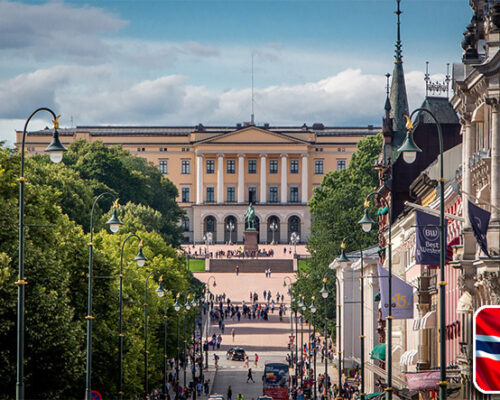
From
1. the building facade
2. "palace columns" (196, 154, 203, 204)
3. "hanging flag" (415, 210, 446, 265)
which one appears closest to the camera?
"hanging flag" (415, 210, 446, 265)

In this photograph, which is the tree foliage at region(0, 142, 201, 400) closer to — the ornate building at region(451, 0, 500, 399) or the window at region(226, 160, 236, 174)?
the ornate building at region(451, 0, 500, 399)

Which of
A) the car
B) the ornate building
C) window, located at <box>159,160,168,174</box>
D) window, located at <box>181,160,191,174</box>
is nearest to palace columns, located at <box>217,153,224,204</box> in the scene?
window, located at <box>181,160,191,174</box>

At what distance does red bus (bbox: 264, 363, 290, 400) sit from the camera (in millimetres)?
66875

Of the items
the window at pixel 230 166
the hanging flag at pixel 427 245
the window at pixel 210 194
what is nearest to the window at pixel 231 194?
the window at pixel 210 194

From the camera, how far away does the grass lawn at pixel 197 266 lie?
13570 centimetres

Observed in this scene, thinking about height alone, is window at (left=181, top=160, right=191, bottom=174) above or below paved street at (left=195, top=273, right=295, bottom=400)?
above

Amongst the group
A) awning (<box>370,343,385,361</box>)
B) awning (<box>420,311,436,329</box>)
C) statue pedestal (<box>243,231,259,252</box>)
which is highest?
statue pedestal (<box>243,231,259,252</box>)

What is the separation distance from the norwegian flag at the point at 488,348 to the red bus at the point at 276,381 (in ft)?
191

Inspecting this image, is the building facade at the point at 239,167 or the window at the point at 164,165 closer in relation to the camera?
the building facade at the point at 239,167

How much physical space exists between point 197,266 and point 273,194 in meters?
58.4

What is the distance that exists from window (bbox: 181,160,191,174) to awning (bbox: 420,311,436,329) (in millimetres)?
155491

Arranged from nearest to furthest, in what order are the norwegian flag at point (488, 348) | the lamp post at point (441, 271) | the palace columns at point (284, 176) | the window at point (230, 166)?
the norwegian flag at point (488, 348) < the lamp post at point (441, 271) < the palace columns at point (284, 176) < the window at point (230, 166)

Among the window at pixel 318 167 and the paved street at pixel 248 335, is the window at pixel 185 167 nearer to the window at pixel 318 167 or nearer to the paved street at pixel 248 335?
the window at pixel 318 167

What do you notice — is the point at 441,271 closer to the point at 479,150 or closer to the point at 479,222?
the point at 479,222
